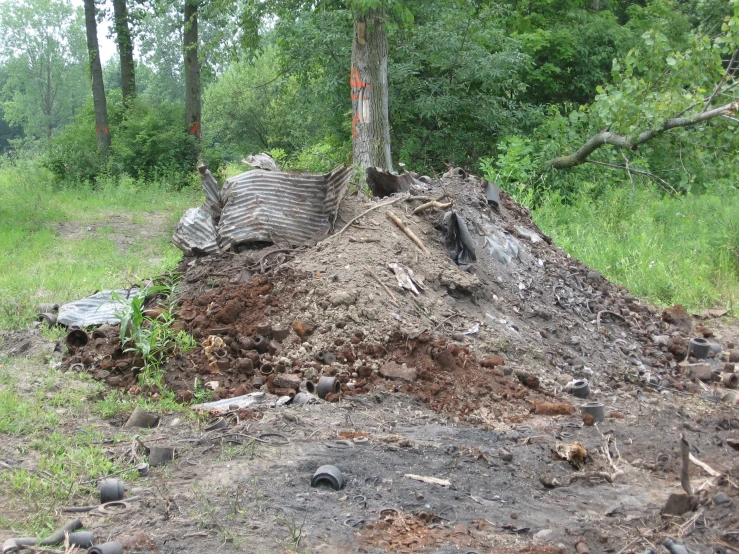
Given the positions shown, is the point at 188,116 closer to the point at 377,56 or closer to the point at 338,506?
the point at 377,56

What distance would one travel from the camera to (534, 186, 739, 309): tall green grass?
838 centimetres

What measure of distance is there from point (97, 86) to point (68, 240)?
914 centimetres

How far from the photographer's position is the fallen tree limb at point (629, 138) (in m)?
9.57

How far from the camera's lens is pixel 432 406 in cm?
468

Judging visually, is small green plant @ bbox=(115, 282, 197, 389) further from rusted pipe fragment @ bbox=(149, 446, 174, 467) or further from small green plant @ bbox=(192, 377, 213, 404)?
rusted pipe fragment @ bbox=(149, 446, 174, 467)

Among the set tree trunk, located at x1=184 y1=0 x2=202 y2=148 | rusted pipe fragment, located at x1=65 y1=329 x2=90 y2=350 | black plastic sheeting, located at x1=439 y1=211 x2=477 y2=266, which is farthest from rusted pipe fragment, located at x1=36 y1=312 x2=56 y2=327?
tree trunk, located at x1=184 y1=0 x2=202 y2=148

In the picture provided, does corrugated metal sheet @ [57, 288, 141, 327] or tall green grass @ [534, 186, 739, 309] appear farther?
tall green grass @ [534, 186, 739, 309]

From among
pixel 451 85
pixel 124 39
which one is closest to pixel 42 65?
pixel 124 39

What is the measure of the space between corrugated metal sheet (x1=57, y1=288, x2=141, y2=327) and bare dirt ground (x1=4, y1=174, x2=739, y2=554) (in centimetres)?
58

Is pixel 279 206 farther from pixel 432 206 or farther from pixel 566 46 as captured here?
pixel 566 46

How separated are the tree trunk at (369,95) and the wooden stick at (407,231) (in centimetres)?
447

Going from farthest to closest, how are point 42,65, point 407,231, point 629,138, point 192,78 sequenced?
point 42,65, point 192,78, point 629,138, point 407,231

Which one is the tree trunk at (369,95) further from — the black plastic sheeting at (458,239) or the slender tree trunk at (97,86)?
the slender tree trunk at (97,86)

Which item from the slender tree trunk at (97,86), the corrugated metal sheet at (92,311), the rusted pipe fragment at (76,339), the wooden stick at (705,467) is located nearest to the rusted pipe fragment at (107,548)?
the wooden stick at (705,467)
